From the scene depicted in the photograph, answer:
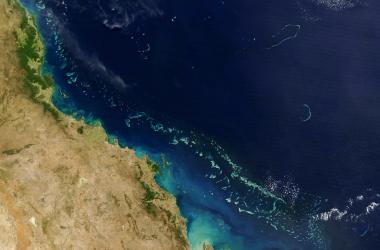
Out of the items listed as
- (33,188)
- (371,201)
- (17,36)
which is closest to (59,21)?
(17,36)

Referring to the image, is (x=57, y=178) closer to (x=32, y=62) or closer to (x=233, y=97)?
(x=32, y=62)

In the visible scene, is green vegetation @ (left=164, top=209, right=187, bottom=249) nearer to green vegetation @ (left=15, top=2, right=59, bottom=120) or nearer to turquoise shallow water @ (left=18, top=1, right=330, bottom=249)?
turquoise shallow water @ (left=18, top=1, right=330, bottom=249)

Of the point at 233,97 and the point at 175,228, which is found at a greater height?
the point at 233,97

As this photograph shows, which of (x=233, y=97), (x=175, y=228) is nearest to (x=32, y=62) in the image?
(x=233, y=97)

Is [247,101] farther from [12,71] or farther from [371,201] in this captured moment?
[12,71]

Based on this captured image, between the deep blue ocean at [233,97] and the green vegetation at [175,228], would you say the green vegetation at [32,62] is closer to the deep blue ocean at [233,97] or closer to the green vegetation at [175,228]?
the deep blue ocean at [233,97]

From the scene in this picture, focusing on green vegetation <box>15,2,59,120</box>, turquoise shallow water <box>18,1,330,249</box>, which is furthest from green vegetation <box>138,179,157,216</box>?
green vegetation <box>15,2,59,120</box>
